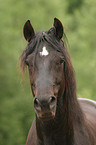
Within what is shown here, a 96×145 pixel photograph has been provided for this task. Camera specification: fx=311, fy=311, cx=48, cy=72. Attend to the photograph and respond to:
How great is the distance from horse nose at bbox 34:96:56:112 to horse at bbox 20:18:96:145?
3 centimetres

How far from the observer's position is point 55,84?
3.72 metres

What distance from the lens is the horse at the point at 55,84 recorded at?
3.69m

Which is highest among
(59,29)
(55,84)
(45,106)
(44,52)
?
(59,29)

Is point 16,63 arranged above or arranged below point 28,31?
below

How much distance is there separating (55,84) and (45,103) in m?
0.42

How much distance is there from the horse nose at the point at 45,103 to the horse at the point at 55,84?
0.03 m

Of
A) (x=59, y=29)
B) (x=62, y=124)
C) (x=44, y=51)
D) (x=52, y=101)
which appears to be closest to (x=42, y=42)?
(x=44, y=51)

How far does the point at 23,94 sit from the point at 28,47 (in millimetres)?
11781

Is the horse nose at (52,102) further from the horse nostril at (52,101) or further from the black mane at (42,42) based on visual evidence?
the black mane at (42,42)

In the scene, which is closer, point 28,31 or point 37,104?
point 37,104

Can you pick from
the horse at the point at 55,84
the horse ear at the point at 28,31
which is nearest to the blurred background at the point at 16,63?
the horse at the point at 55,84

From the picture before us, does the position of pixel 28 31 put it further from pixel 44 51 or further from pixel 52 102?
pixel 52 102

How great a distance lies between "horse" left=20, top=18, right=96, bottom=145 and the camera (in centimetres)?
369

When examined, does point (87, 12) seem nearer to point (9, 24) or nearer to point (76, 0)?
point (9, 24)
